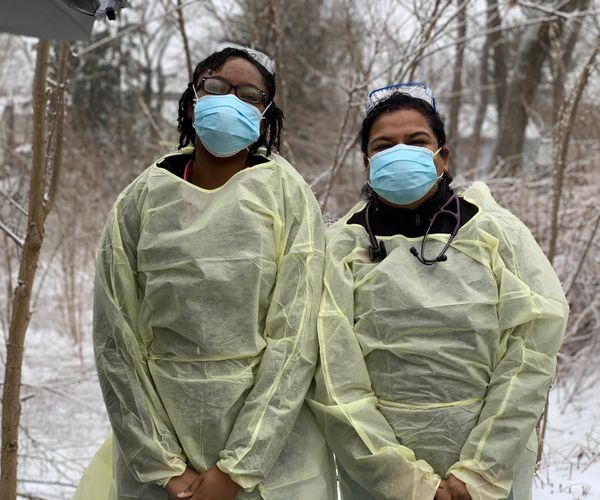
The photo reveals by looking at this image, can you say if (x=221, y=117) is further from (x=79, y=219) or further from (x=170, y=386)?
(x=79, y=219)

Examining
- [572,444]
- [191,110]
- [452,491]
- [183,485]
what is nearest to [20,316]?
[191,110]

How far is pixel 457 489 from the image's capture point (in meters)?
1.97

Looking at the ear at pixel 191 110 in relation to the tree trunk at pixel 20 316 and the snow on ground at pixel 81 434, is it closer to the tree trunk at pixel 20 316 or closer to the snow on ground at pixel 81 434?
the tree trunk at pixel 20 316

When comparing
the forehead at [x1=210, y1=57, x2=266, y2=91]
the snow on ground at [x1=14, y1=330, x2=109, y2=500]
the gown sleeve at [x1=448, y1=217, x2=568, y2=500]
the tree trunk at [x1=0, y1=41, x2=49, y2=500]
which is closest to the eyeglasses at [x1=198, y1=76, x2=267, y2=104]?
the forehead at [x1=210, y1=57, x2=266, y2=91]

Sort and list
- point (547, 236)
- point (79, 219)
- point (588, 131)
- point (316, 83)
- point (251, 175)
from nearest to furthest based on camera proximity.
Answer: point (251, 175) < point (547, 236) < point (588, 131) < point (79, 219) < point (316, 83)

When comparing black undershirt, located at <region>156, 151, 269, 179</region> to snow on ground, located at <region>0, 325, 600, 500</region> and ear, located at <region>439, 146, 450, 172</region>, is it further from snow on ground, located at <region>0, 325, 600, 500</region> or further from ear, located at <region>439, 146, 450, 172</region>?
snow on ground, located at <region>0, 325, 600, 500</region>

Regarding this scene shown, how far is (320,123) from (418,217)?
11980 millimetres

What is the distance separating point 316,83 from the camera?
50.5ft

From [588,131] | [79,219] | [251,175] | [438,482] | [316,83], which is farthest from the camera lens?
[316,83]

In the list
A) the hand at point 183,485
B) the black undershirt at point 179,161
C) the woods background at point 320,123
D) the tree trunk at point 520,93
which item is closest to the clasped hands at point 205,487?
the hand at point 183,485

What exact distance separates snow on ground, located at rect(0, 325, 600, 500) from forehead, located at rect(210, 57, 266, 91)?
2.48 m

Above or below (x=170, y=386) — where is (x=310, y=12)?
above

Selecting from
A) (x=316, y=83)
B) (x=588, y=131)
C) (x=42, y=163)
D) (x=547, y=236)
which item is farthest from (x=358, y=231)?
(x=316, y=83)

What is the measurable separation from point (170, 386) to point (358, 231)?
73 centimetres
